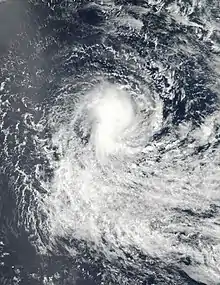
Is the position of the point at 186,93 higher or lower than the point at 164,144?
higher

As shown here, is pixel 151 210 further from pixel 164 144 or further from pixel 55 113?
pixel 55 113

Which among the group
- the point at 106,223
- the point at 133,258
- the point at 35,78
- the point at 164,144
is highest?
the point at 35,78

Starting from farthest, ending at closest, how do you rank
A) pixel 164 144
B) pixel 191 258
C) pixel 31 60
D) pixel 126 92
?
pixel 31 60, pixel 126 92, pixel 164 144, pixel 191 258

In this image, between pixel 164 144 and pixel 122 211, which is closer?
pixel 122 211

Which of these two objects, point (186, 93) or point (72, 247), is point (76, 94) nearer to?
point (186, 93)

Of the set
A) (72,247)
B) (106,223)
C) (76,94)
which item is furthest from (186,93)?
(72,247)

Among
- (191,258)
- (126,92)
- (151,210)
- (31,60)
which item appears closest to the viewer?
(191,258)

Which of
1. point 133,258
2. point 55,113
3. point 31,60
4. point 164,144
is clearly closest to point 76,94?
point 55,113
